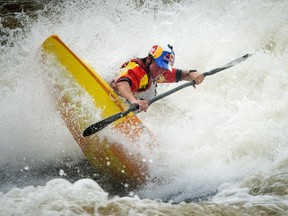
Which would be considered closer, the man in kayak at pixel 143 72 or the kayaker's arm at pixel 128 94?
the kayaker's arm at pixel 128 94

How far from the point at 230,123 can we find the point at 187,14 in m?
3.74

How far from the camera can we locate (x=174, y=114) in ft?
19.1

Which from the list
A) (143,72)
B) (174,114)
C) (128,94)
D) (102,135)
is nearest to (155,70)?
(143,72)

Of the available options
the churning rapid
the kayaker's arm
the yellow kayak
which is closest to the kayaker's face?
the kayaker's arm

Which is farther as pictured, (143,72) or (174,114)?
(174,114)

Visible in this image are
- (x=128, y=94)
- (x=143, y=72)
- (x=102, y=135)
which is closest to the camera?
(x=128, y=94)

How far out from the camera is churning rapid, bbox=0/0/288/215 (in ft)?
10.3

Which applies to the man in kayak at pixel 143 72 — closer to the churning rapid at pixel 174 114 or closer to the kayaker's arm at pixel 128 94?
the kayaker's arm at pixel 128 94

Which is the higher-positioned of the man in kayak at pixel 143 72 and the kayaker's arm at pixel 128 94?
the man in kayak at pixel 143 72

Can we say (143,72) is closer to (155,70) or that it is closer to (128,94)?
(155,70)

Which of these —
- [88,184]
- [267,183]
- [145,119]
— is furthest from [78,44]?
[267,183]

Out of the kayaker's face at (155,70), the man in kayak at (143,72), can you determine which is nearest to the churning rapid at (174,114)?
the man in kayak at (143,72)

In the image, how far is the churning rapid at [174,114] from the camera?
124 inches

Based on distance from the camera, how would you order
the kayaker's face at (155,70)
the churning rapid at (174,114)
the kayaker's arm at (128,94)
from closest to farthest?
the churning rapid at (174,114)
the kayaker's arm at (128,94)
the kayaker's face at (155,70)
